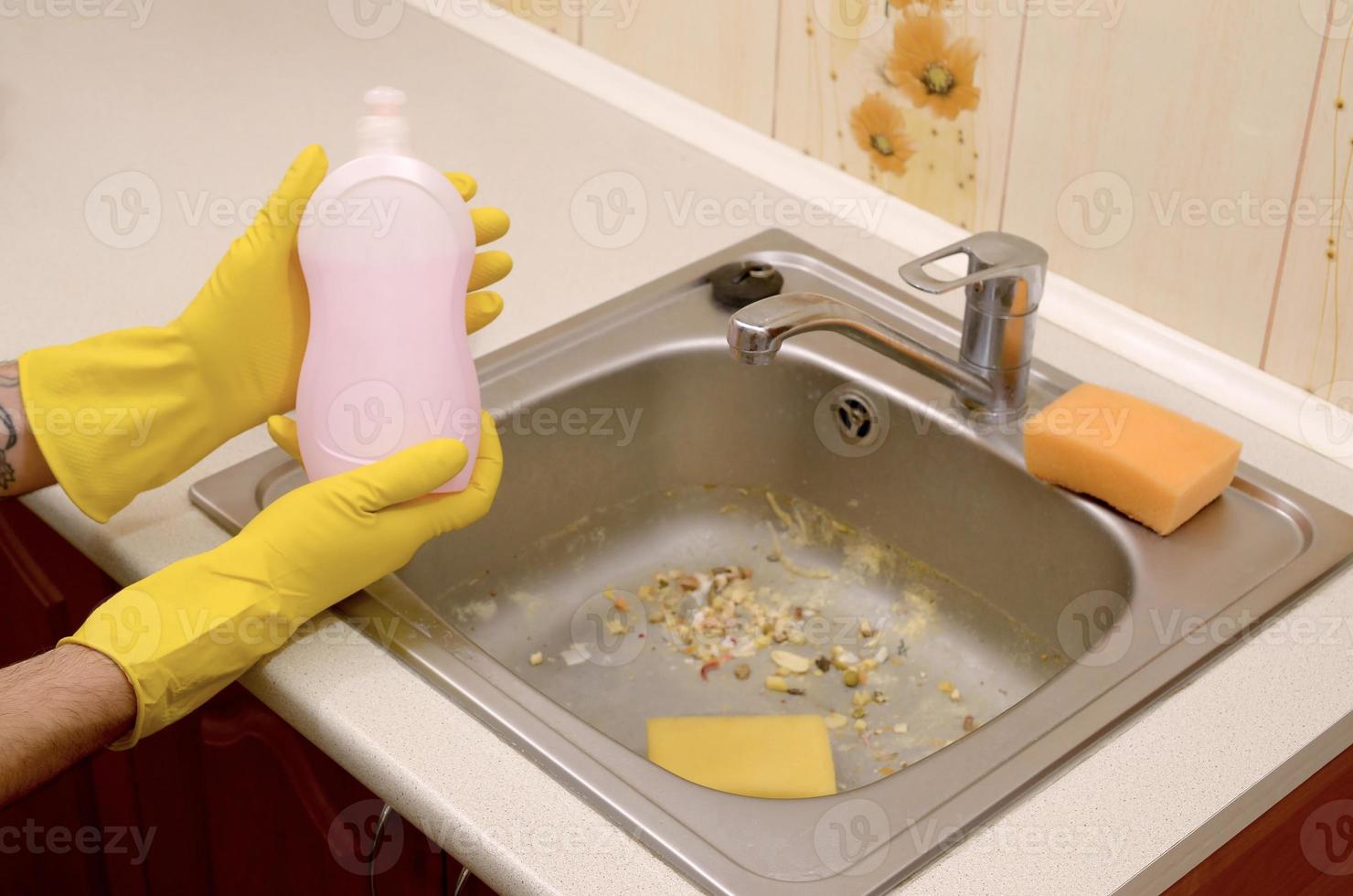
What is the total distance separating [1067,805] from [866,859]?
14 cm

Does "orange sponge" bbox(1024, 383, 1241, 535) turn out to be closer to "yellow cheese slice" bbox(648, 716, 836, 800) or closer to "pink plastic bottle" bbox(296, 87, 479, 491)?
"yellow cheese slice" bbox(648, 716, 836, 800)

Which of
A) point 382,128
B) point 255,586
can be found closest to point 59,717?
point 255,586

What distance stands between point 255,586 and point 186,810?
331 mm

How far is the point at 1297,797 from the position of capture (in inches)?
36.5

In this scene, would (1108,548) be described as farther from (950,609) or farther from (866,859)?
(866,859)

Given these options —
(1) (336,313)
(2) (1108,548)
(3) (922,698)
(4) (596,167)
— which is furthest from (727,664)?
(4) (596,167)

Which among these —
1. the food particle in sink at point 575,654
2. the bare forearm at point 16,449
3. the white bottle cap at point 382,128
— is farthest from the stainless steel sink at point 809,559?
the white bottle cap at point 382,128

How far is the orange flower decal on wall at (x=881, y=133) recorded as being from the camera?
1.41 metres

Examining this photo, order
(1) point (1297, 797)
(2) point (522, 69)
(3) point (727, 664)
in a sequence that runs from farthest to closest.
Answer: (2) point (522, 69) → (3) point (727, 664) → (1) point (1297, 797)

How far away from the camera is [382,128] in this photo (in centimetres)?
96

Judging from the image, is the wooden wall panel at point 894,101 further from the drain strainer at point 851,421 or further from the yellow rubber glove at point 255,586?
the yellow rubber glove at point 255,586

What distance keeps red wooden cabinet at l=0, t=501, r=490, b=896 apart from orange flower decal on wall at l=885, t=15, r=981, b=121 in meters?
0.81

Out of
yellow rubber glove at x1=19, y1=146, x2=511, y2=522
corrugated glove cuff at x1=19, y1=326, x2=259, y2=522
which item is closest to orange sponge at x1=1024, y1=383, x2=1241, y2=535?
yellow rubber glove at x1=19, y1=146, x2=511, y2=522

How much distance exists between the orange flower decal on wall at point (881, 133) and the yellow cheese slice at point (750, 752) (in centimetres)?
62
